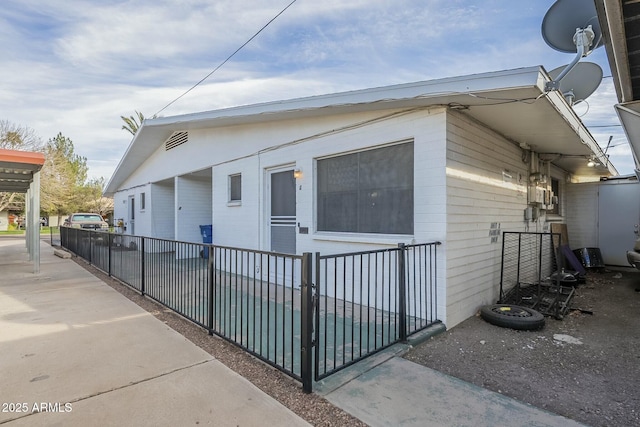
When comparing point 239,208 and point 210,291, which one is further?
point 239,208

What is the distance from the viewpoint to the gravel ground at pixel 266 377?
2107 millimetres

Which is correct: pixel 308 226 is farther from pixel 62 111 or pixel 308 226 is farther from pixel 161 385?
pixel 62 111

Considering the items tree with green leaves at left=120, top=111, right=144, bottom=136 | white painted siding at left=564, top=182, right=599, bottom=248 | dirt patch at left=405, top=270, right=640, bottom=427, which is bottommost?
dirt patch at left=405, top=270, right=640, bottom=427

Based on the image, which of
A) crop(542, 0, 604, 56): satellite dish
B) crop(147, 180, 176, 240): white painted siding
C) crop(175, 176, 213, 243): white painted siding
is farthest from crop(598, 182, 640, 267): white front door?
crop(147, 180, 176, 240): white painted siding

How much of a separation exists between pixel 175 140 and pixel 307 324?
9.24 m

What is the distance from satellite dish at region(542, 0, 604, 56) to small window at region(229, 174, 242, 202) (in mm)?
6016

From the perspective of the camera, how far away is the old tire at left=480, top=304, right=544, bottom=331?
12.4ft

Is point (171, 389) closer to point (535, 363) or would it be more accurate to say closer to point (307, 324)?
point (307, 324)

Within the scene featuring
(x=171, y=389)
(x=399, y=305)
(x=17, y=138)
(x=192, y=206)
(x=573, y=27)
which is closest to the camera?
(x=171, y=389)

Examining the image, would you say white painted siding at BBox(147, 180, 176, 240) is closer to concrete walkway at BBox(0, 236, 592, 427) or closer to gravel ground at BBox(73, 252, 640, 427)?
gravel ground at BBox(73, 252, 640, 427)

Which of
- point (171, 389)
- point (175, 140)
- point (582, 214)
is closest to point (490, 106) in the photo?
point (171, 389)

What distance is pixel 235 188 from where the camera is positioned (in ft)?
25.1

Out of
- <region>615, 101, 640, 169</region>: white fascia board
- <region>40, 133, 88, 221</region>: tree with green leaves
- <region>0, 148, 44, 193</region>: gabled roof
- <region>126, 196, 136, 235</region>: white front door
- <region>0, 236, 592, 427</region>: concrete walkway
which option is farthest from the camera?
<region>40, 133, 88, 221</region>: tree with green leaves

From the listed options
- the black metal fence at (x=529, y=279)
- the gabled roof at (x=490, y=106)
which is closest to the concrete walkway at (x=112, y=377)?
the gabled roof at (x=490, y=106)
